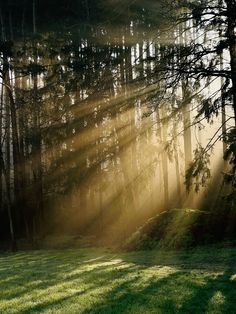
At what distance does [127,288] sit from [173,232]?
7720 mm

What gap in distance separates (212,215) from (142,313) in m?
10.1

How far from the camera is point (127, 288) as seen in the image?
325 inches

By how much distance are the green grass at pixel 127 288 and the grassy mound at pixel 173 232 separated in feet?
9.25

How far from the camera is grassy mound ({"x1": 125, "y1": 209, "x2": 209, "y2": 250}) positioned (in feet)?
49.4

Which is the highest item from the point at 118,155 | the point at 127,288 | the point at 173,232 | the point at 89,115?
the point at 89,115

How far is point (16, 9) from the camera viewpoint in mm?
29688

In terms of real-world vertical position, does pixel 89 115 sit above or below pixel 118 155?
above

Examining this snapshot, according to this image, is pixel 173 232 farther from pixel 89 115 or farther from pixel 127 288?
pixel 89 115

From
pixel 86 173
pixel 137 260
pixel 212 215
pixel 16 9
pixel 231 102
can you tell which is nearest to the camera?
pixel 231 102

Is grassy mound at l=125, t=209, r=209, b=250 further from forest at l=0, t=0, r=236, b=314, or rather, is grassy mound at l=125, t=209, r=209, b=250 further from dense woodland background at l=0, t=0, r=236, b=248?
dense woodland background at l=0, t=0, r=236, b=248

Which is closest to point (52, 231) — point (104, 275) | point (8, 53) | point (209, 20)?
point (8, 53)

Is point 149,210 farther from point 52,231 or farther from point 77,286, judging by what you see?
point 77,286

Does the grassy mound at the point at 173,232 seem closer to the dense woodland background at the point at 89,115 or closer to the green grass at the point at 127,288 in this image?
the dense woodland background at the point at 89,115

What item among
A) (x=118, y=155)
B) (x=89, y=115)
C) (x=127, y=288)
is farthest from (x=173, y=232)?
(x=89, y=115)
